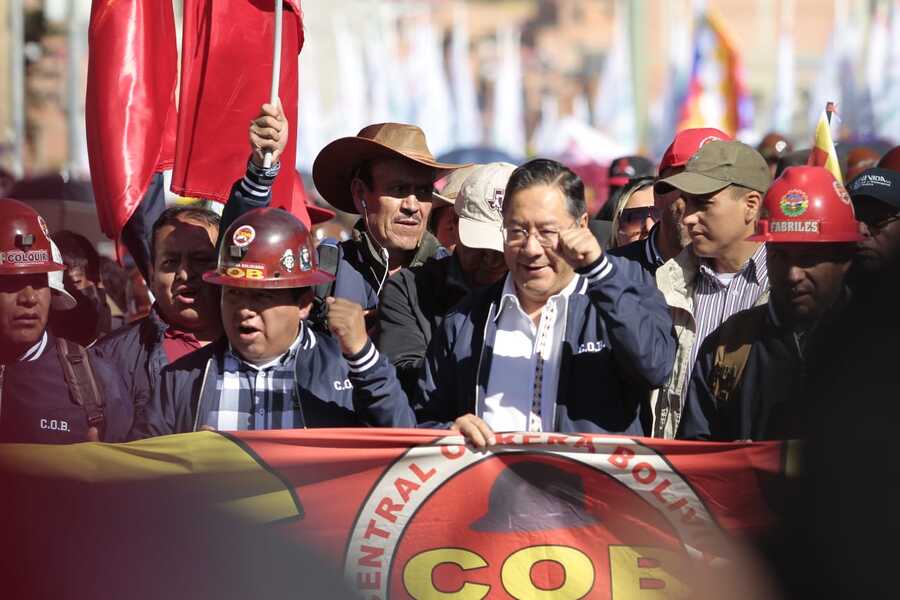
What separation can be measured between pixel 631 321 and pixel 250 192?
1.65 meters

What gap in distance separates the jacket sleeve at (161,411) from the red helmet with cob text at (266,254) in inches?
15.3

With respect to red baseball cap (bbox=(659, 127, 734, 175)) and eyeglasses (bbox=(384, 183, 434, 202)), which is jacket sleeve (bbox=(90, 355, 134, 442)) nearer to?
eyeglasses (bbox=(384, 183, 434, 202))

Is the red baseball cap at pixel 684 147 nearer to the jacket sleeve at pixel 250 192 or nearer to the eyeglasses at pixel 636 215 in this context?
the eyeglasses at pixel 636 215

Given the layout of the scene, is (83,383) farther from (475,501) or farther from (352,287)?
(475,501)

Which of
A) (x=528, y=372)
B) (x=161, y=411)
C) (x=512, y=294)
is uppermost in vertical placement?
(x=512, y=294)

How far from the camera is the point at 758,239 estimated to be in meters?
4.56

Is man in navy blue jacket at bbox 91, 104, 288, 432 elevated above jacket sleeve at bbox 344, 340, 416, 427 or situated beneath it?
elevated above

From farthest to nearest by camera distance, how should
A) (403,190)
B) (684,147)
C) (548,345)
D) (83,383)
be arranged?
(684,147)
(403,190)
(83,383)
(548,345)

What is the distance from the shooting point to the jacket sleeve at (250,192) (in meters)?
5.09

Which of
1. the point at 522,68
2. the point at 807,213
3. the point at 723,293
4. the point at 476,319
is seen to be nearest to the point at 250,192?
the point at 476,319

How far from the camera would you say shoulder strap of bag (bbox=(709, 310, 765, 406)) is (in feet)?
14.4

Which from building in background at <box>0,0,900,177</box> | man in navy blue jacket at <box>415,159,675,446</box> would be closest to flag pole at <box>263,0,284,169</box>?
man in navy blue jacket at <box>415,159,675,446</box>

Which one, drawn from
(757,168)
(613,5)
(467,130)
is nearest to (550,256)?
(757,168)

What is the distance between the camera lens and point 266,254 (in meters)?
4.54
